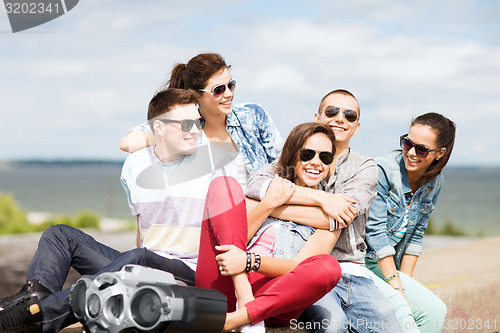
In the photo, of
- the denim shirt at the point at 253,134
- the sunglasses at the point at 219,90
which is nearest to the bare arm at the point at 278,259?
the denim shirt at the point at 253,134

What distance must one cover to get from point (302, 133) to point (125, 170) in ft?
3.53

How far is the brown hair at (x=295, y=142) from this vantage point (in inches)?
129

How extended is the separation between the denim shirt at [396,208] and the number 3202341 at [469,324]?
941mm

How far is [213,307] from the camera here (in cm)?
267

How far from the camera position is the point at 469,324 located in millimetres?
4719

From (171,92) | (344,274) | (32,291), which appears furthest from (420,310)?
(32,291)

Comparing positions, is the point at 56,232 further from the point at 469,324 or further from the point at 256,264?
the point at 469,324

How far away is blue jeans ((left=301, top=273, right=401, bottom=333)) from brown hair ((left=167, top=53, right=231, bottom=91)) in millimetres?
1608

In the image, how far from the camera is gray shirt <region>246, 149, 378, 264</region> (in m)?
3.29

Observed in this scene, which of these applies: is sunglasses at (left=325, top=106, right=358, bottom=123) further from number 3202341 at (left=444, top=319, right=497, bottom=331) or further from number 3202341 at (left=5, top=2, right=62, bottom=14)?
number 3202341 at (left=444, top=319, right=497, bottom=331)

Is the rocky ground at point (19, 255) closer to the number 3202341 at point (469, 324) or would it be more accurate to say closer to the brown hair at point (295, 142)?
the number 3202341 at point (469, 324)

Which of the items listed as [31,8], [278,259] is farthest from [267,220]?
[31,8]

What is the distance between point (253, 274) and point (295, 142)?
80cm

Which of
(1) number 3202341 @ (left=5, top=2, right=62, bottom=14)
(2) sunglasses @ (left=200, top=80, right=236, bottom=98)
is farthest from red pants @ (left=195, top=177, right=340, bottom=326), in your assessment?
(1) number 3202341 @ (left=5, top=2, right=62, bottom=14)
